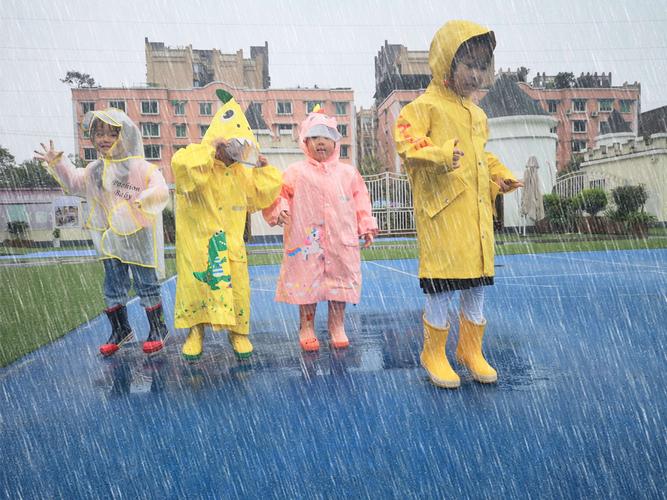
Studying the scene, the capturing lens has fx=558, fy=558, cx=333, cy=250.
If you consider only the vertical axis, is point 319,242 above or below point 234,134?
below

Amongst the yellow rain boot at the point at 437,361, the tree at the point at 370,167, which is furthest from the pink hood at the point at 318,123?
the tree at the point at 370,167

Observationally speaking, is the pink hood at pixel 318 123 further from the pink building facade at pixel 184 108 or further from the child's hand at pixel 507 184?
the pink building facade at pixel 184 108

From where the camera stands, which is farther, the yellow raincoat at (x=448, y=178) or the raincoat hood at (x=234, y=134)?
the raincoat hood at (x=234, y=134)

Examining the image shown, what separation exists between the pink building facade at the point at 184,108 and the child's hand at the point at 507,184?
5100 centimetres

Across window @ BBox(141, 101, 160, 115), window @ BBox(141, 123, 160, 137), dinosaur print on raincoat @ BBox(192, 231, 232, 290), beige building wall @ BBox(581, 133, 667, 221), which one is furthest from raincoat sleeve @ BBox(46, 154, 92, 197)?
window @ BBox(141, 101, 160, 115)

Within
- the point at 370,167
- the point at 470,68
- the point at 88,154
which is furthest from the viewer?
the point at 88,154

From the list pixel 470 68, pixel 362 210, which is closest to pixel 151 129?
pixel 362 210

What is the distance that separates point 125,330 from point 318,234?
1.82 metres

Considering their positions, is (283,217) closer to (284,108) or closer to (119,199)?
(119,199)

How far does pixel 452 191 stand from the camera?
11.4ft

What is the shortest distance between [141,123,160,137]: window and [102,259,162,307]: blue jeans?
53570 millimetres

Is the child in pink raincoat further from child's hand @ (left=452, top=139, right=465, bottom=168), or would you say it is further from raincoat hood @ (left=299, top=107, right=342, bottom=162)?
child's hand @ (left=452, top=139, right=465, bottom=168)

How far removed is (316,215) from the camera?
15.1ft

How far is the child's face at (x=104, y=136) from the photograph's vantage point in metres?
4.34
